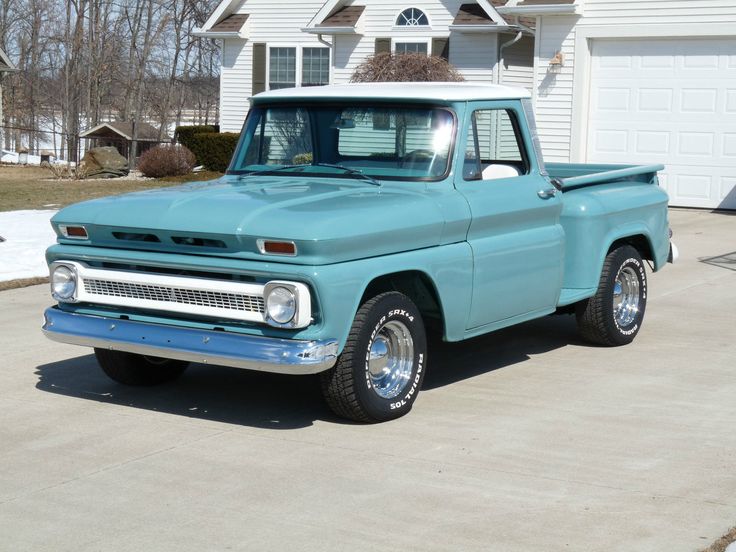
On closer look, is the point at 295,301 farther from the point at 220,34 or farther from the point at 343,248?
the point at 220,34

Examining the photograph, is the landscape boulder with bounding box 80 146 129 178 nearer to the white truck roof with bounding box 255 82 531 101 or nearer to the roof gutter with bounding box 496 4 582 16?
the roof gutter with bounding box 496 4 582 16

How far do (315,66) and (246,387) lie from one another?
22.3 meters

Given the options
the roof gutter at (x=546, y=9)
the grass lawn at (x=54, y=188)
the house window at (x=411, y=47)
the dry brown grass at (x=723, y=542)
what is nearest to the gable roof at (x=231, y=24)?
the grass lawn at (x=54, y=188)

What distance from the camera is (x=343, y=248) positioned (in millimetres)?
6105

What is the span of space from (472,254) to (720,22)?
1219 cm

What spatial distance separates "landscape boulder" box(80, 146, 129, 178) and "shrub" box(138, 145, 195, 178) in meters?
1.76

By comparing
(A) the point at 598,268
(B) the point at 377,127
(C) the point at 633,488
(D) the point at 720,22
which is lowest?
(C) the point at 633,488

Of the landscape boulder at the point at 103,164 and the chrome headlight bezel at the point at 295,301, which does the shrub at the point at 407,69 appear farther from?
the chrome headlight bezel at the point at 295,301

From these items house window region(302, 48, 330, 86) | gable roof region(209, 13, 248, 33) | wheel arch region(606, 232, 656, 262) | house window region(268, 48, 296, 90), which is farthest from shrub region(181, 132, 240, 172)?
wheel arch region(606, 232, 656, 262)

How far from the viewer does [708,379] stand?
25.3ft

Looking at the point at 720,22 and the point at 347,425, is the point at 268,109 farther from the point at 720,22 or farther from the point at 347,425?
the point at 720,22

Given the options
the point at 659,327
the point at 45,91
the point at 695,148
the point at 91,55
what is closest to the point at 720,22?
the point at 695,148

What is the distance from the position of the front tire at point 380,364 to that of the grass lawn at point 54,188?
42.7 feet

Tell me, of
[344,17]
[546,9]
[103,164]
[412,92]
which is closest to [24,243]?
[412,92]
